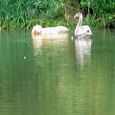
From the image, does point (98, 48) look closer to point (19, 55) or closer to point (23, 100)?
point (19, 55)

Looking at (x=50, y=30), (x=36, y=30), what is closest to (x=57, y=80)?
(x=36, y=30)

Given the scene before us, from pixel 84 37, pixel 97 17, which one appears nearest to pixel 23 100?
pixel 84 37

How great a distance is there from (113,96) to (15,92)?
1.72m

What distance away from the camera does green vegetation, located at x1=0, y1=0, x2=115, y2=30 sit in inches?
1208

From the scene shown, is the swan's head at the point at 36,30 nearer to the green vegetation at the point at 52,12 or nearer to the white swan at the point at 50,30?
the white swan at the point at 50,30

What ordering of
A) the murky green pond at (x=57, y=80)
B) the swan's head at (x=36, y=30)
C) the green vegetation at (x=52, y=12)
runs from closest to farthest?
the murky green pond at (x=57, y=80), the swan's head at (x=36, y=30), the green vegetation at (x=52, y=12)

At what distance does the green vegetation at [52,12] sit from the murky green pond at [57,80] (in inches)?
396

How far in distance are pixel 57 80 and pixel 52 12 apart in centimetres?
1948

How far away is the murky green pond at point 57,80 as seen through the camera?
392 inches

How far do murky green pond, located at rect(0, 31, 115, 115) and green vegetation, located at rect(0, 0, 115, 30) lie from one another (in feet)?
33.0

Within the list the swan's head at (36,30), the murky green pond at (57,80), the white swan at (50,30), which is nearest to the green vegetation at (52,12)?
the white swan at (50,30)

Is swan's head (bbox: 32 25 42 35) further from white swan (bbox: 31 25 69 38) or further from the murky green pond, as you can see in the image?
the murky green pond

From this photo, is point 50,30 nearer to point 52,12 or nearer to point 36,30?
point 36,30

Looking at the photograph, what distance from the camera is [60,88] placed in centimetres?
1180
